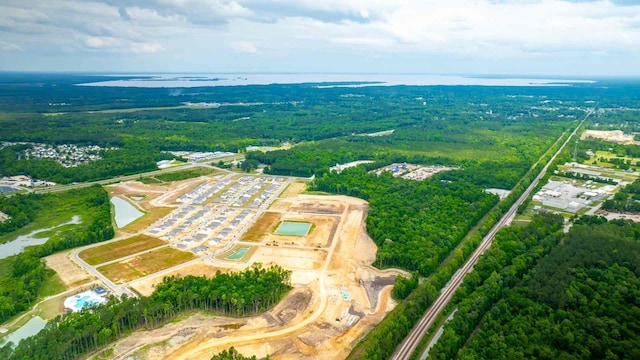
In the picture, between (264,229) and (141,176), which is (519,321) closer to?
(264,229)

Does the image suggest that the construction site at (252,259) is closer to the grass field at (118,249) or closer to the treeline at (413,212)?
the grass field at (118,249)

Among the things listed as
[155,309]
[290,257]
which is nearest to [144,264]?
[155,309]

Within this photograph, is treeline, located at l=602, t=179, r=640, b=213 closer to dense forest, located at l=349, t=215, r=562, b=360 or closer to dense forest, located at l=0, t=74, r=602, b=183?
dense forest, located at l=349, t=215, r=562, b=360

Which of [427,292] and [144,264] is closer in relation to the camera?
[427,292]

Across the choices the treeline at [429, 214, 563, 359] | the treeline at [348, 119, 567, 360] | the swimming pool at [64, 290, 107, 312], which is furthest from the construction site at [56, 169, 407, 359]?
the treeline at [429, 214, 563, 359]

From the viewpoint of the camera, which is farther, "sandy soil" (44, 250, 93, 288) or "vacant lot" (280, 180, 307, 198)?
"vacant lot" (280, 180, 307, 198)

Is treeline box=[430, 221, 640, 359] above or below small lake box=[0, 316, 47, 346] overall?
above

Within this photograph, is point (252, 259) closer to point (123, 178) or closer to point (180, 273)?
point (180, 273)
